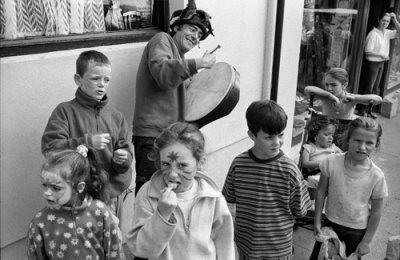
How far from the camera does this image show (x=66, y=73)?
115 inches

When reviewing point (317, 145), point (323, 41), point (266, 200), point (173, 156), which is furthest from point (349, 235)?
point (323, 41)

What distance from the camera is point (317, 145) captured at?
12.1 ft

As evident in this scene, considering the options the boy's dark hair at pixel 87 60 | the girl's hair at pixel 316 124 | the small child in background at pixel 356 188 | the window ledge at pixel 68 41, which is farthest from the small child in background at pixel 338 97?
the boy's dark hair at pixel 87 60

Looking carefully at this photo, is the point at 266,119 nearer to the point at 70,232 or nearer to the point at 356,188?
the point at 356,188

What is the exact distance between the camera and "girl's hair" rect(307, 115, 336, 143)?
365 centimetres

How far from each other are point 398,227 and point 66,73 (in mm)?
3233

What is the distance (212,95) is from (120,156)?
0.79m

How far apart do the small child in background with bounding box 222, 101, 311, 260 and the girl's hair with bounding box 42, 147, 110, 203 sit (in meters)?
0.79

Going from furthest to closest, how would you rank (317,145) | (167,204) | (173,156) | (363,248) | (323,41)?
(323,41), (317,145), (363,248), (173,156), (167,204)

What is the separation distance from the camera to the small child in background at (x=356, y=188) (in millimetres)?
2771

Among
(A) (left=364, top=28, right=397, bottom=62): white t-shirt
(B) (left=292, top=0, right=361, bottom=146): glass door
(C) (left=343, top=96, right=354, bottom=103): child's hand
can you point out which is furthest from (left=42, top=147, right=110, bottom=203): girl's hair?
(A) (left=364, top=28, right=397, bottom=62): white t-shirt

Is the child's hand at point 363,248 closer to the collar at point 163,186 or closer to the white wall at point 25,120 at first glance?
the collar at point 163,186

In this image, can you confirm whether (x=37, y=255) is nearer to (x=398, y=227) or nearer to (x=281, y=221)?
(x=281, y=221)

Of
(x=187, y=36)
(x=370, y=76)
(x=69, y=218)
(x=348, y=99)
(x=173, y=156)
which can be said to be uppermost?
(x=187, y=36)
